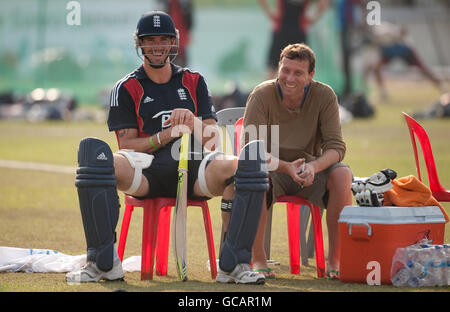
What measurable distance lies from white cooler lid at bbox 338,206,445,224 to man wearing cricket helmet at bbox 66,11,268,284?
59 centimetres

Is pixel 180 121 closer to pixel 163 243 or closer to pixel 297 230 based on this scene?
pixel 163 243

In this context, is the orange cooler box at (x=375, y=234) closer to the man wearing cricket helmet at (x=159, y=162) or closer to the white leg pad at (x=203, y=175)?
the man wearing cricket helmet at (x=159, y=162)

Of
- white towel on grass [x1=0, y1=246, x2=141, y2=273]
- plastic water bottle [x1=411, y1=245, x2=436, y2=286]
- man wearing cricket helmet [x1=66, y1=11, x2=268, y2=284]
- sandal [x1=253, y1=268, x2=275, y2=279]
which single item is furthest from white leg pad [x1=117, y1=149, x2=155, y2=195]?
plastic water bottle [x1=411, y1=245, x2=436, y2=286]

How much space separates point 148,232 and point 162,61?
116 centimetres

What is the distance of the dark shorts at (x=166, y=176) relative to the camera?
5.96m

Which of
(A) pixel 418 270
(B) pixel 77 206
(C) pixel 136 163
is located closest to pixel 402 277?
(A) pixel 418 270

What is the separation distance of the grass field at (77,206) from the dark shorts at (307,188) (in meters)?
0.52

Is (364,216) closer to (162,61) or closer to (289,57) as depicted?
(289,57)

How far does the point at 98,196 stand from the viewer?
5465 mm

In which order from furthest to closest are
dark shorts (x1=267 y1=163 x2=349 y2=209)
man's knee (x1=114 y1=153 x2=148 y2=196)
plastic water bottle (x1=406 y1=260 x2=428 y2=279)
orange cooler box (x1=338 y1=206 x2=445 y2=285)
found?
dark shorts (x1=267 y1=163 x2=349 y2=209) → man's knee (x1=114 y1=153 x2=148 y2=196) → orange cooler box (x1=338 y1=206 x2=445 y2=285) → plastic water bottle (x1=406 y1=260 x2=428 y2=279)

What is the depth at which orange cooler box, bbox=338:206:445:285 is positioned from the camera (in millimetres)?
5562

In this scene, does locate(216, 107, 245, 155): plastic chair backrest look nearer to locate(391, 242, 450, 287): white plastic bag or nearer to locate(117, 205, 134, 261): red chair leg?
locate(117, 205, 134, 261): red chair leg

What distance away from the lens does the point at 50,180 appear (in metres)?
12.2
